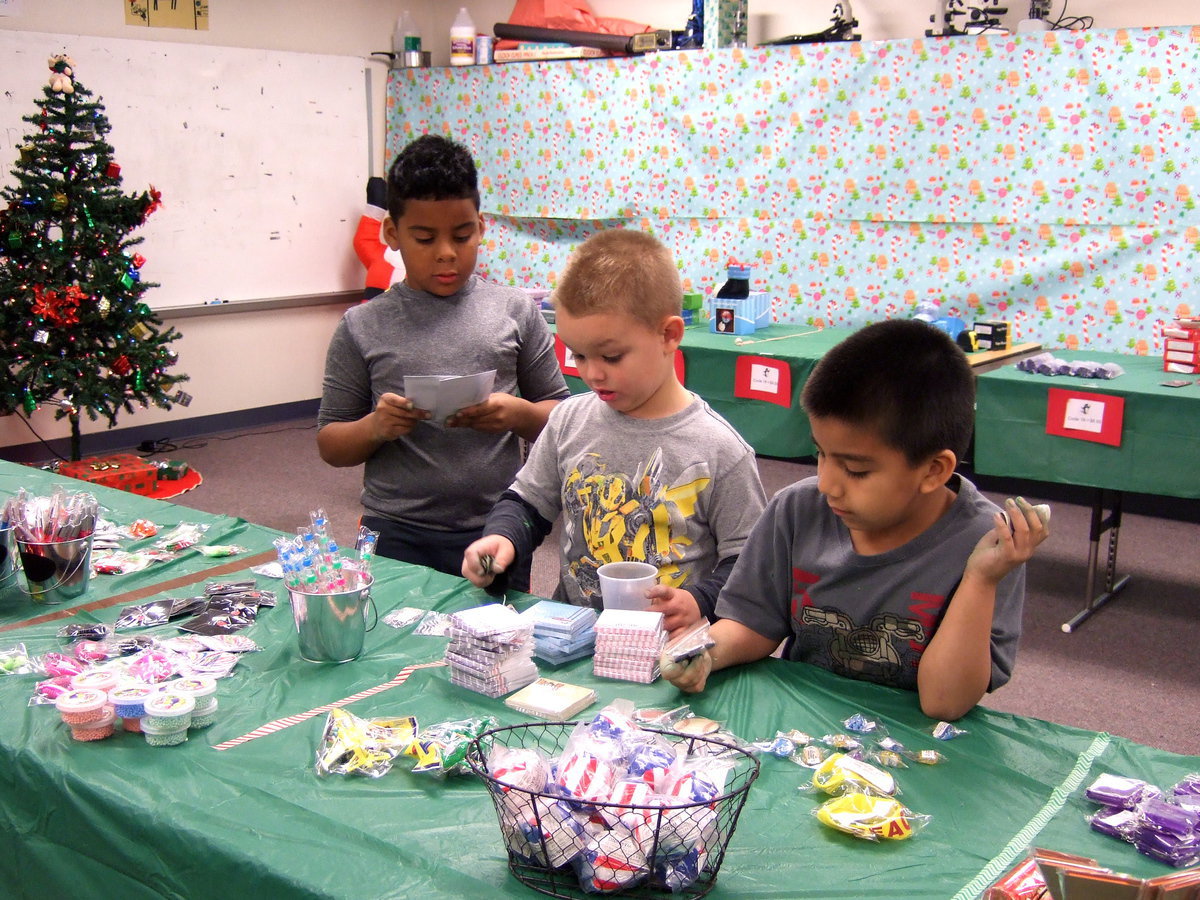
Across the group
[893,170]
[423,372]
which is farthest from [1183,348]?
[423,372]

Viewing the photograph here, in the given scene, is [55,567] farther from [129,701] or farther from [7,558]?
[129,701]

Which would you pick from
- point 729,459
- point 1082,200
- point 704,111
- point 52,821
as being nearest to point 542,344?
point 729,459

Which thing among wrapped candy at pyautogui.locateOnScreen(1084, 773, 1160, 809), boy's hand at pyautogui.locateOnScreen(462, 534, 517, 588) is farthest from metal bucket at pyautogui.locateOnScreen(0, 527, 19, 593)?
wrapped candy at pyautogui.locateOnScreen(1084, 773, 1160, 809)

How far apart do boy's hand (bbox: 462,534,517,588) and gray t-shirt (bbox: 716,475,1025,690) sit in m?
0.40

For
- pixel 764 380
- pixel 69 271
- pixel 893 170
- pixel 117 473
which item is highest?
pixel 893 170

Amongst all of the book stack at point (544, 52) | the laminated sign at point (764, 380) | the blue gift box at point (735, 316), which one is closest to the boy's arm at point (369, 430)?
the laminated sign at point (764, 380)

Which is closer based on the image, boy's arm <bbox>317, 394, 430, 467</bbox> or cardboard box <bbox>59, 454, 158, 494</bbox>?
boy's arm <bbox>317, 394, 430, 467</bbox>

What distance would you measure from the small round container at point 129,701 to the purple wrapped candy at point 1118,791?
114cm

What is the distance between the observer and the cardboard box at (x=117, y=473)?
5.05m

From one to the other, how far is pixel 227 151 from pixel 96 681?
545 cm

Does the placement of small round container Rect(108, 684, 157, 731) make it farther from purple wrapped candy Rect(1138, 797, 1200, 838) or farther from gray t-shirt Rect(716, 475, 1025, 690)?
purple wrapped candy Rect(1138, 797, 1200, 838)

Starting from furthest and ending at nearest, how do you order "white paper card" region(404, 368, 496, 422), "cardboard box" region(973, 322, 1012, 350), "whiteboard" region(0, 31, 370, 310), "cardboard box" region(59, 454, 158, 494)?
"whiteboard" region(0, 31, 370, 310), "cardboard box" region(59, 454, 158, 494), "cardboard box" region(973, 322, 1012, 350), "white paper card" region(404, 368, 496, 422)

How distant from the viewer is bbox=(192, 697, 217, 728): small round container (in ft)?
4.60

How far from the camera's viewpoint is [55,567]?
184cm
